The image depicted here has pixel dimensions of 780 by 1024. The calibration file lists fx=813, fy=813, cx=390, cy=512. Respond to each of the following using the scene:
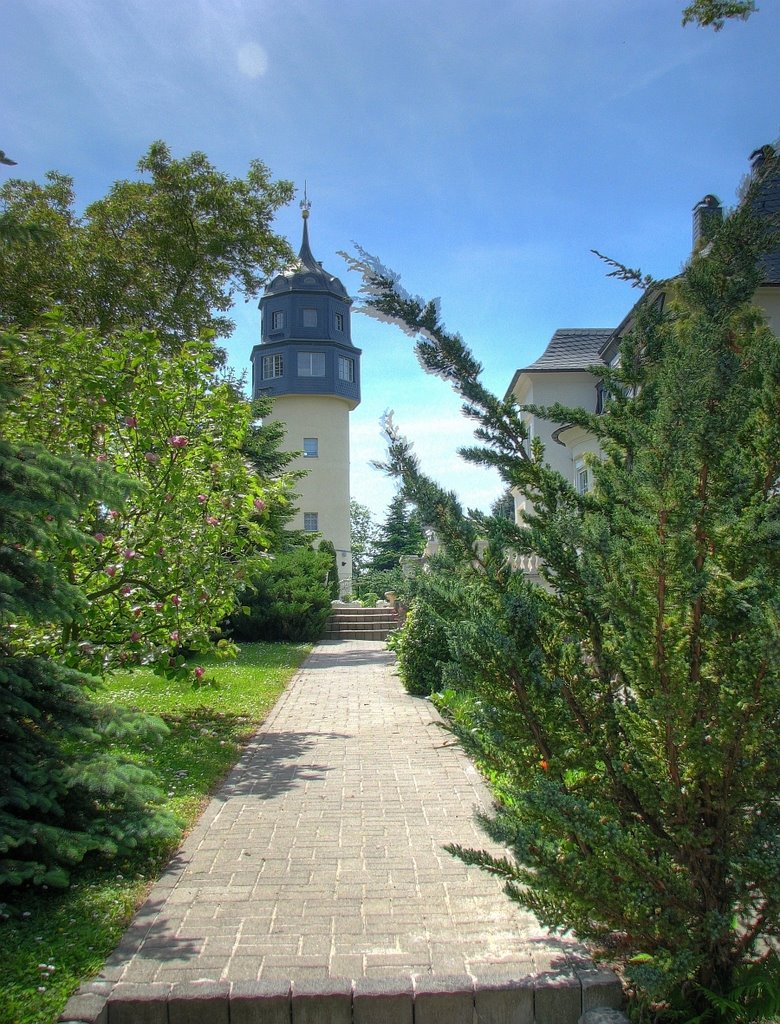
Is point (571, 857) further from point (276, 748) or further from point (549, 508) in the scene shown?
point (276, 748)

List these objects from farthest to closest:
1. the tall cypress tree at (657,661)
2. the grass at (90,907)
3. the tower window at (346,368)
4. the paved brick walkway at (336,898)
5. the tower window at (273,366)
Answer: the tower window at (346,368), the tower window at (273,366), the paved brick walkway at (336,898), the grass at (90,907), the tall cypress tree at (657,661)

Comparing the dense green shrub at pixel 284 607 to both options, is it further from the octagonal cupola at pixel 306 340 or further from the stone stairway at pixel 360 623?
the octagonal cupola at pixel 306 340

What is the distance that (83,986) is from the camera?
330 centimetres

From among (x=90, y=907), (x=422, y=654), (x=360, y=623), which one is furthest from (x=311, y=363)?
(x=90, y=907)

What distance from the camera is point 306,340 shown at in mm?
37438

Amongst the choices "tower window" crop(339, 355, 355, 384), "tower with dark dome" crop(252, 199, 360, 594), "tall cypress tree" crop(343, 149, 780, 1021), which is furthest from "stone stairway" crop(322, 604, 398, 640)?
"tall cypress tree" crop(343, 149, 780, 1021)

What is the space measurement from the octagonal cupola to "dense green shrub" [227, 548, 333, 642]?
17.9 meters

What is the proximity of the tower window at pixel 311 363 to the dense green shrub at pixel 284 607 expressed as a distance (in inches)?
714

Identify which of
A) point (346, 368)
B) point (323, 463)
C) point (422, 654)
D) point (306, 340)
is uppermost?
point (306, 340)

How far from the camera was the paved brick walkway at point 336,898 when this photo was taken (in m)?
3.41

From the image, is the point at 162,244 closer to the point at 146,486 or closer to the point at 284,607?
the point at 284,607

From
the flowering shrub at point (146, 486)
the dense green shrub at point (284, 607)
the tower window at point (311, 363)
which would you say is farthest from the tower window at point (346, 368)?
the flowering shrub at point (146, 486)

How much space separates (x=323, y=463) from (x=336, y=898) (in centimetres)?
3317

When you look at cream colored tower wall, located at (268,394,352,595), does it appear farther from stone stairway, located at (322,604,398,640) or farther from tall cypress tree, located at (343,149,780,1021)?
tall cypress tree, located at (343,149,780,1021)
